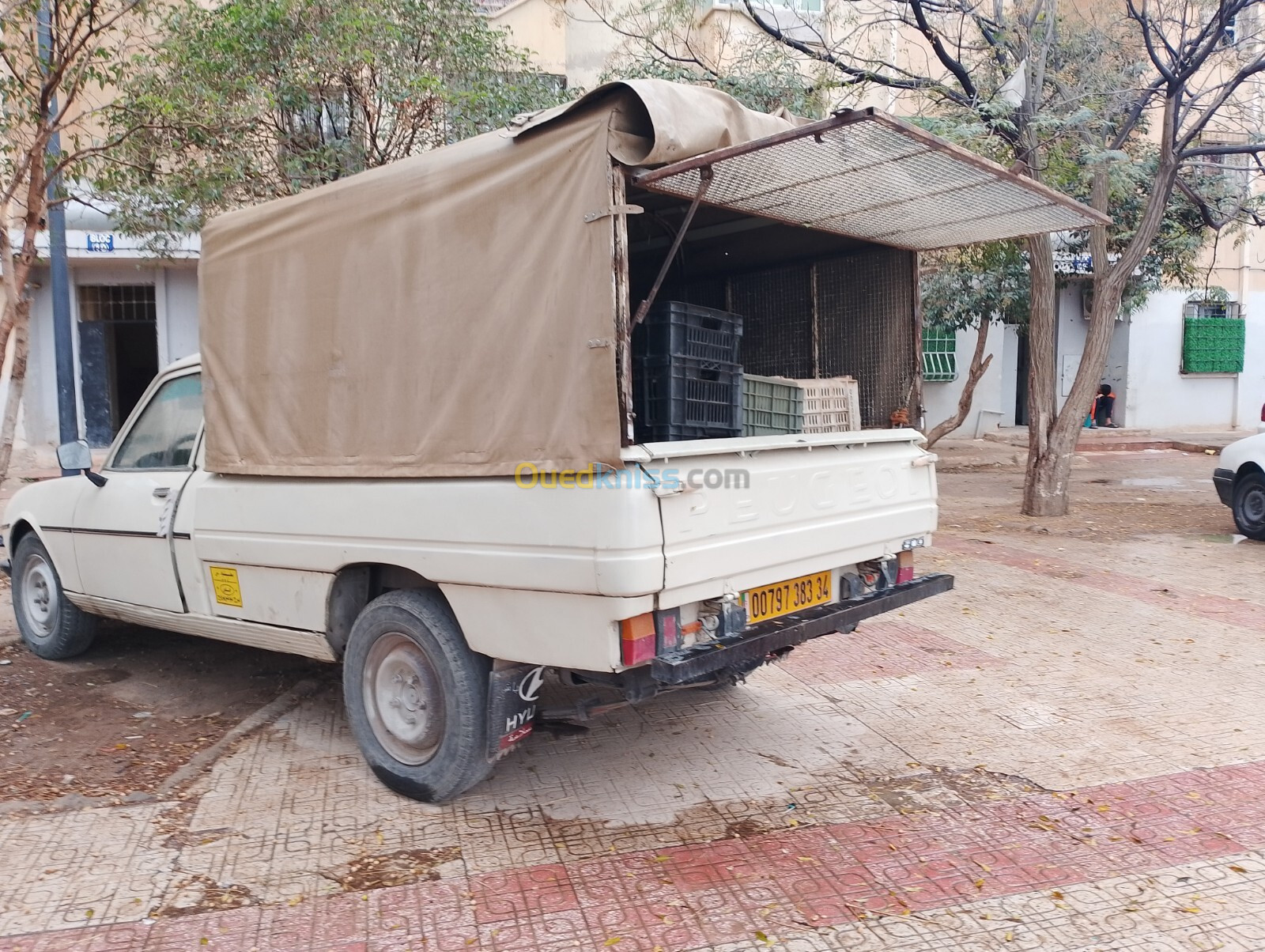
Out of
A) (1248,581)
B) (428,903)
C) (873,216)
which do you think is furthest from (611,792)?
(1248,581)

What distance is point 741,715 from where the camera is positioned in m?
4.84

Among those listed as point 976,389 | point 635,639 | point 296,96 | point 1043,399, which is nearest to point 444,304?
point 635,639

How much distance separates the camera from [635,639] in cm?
318

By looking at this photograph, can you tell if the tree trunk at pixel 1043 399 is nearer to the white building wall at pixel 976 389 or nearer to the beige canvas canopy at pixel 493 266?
the beige canvas canopy at pixel 493 266

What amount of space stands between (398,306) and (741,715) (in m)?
2.57

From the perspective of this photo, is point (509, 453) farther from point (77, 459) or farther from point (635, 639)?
point (77, 459)

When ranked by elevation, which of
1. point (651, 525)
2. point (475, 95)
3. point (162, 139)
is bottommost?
point (651, 525)

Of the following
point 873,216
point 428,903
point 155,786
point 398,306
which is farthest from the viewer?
point 873,216

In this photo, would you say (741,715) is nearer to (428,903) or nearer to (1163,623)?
(428,903)

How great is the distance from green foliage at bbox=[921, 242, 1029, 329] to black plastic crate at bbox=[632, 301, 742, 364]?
9516mm

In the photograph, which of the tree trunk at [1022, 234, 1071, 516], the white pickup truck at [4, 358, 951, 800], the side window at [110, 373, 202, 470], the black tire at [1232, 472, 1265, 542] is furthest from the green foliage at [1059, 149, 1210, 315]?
the side window at [110, 373, 202, 470]

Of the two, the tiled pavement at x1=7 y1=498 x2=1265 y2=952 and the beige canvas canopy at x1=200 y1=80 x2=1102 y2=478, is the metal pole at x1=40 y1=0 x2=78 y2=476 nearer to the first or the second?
the beige canvas canopy at x1=200 y1=80 x2=1102 y2=478

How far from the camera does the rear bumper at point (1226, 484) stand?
9.65 metres

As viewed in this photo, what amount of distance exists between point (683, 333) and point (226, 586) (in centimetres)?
236
